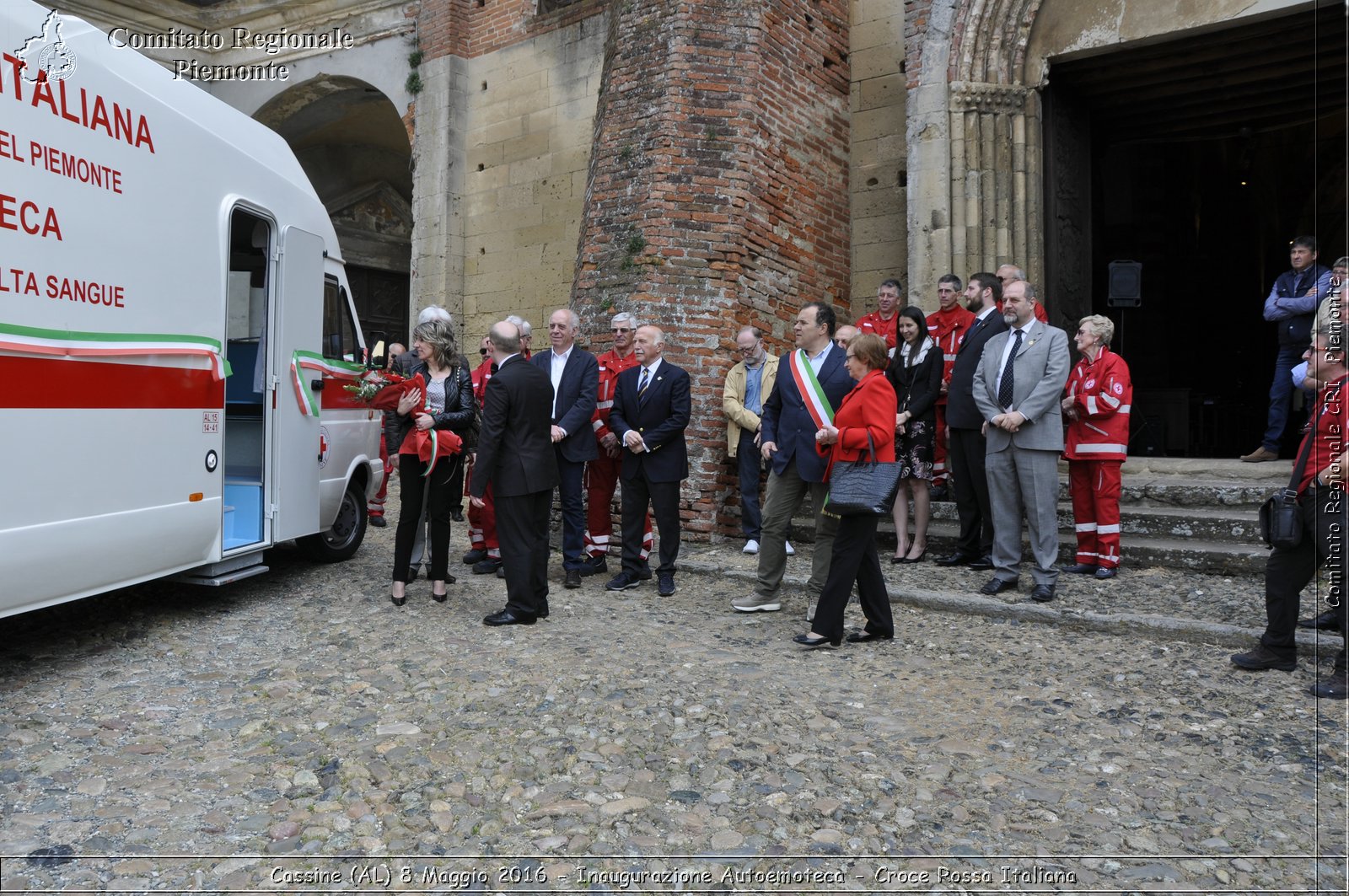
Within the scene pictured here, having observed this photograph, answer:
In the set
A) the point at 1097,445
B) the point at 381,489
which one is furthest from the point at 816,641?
the point at 381,489

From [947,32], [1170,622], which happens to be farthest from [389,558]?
[947,32]

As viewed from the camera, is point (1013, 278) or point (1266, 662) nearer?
point (1266, 662)

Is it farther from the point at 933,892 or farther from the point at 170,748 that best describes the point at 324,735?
the point at 933,892

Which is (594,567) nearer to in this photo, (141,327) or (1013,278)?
(141,327)

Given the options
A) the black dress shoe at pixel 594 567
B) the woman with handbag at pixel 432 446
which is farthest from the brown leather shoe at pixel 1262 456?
the woman with handbag at pixel 432 446

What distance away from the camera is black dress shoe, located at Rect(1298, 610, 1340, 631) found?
16.0ft

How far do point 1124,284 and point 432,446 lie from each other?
8818mm

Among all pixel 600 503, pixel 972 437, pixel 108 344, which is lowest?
pixel 600 503

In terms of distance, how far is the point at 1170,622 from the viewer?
5.25m

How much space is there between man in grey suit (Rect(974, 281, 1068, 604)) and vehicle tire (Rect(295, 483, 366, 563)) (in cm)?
477

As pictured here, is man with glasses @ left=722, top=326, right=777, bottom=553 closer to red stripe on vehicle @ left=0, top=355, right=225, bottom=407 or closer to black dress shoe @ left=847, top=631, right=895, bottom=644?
black dress shoe @ left=847, top=631, right=895, bottom=644

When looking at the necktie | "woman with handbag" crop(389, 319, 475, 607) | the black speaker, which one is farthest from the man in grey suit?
the black speaker

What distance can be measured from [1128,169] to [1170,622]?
13.1m

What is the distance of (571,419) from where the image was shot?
681 centimetres
